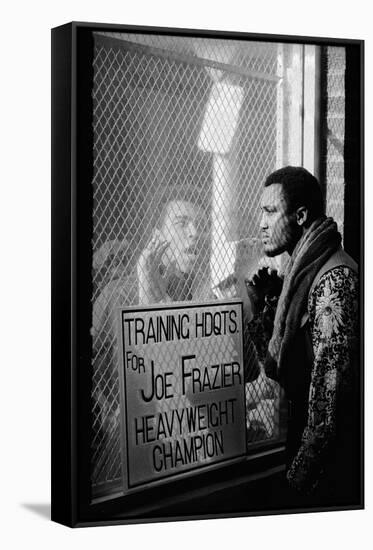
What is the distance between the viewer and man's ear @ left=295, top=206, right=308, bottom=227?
22.2 feet

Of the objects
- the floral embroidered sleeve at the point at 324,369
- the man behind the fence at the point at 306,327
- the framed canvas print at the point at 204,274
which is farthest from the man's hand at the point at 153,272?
the floral embroidered sleeve at the point at 324,369

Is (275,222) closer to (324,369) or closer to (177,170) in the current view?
(177,170)

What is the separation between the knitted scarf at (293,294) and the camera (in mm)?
6758

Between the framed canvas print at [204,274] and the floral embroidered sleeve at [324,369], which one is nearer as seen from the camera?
the framed canvas print at [204,274]

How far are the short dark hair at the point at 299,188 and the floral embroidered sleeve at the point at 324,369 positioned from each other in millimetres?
308

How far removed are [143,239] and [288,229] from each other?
0.74 meters

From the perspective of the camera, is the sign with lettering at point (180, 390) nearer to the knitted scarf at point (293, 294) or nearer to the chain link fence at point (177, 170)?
the chain link fence at point (177, 170)

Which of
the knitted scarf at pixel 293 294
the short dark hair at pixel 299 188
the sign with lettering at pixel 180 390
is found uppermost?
the short dark hair at pixel 299 188

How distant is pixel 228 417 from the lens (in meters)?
6.65

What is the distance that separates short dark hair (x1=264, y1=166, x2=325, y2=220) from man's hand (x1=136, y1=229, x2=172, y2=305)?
628 millimetres

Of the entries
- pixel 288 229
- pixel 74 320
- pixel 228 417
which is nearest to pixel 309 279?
pixel 288 229

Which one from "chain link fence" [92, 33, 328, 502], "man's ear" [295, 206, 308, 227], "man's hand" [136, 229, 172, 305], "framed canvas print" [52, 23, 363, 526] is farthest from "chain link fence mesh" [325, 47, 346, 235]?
"man's hand" [136, 229, 172, 305]

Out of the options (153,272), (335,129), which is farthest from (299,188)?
(153,272)

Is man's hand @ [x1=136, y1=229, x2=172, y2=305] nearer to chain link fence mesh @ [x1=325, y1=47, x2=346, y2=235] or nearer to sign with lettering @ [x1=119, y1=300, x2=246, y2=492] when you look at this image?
sign with lettering @ [x1=119, y1=300, x2=246, y2=492]
